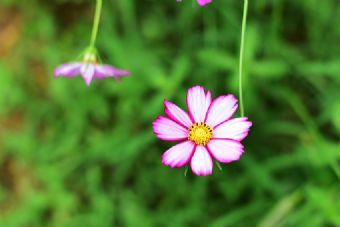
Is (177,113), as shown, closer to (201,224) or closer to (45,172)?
(201,224)

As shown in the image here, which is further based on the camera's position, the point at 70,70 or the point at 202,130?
the point at 70,70

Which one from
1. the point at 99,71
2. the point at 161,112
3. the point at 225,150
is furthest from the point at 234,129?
A: the point at 161,112

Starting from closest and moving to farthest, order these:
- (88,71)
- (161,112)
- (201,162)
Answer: (201,162) → (88,71) → (161,112)

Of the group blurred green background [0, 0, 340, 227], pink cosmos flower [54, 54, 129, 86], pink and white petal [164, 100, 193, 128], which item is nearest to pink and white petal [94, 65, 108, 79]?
A: pink cosmos flower [54, 54, 129, 86]

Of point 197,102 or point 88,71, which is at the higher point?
point 88,71

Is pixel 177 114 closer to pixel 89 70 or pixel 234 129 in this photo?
pixel 234 129

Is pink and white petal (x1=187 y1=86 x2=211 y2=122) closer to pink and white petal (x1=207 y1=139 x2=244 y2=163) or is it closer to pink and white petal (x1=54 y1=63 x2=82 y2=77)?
pink and white petal (x1=207 y1=139 x2=244 y2=163)

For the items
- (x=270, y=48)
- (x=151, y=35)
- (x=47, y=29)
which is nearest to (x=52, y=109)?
(x=47, y=29)

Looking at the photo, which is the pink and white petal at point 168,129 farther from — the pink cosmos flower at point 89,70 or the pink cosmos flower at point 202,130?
the pink cosmos flower at point 89,70
